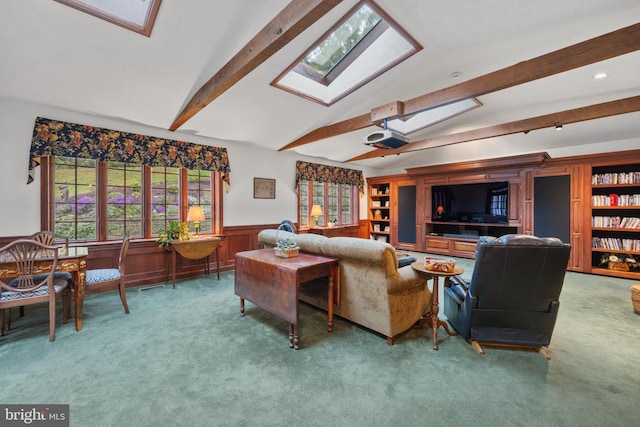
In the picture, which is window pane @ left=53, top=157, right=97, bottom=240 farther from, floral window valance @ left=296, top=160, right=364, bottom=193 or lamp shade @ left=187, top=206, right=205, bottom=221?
floral window valance @ left=296, top=160, right=364, bottom=193

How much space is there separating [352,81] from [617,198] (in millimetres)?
4873

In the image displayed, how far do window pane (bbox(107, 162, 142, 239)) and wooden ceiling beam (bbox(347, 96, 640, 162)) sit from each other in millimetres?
5188

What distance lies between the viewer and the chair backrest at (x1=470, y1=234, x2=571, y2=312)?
6.23ft

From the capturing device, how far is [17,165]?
3082 millimetres

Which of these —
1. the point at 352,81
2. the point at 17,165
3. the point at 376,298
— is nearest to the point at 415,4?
the point at 352,81

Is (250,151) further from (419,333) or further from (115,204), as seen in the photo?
(419,333)

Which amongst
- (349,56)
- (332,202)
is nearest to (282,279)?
(349,56)

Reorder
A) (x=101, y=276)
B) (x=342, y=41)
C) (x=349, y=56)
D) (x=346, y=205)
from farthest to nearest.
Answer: (x=346, y=205)
(x=349, y=56)
(x=342, y=41)
(x=101, y=276)

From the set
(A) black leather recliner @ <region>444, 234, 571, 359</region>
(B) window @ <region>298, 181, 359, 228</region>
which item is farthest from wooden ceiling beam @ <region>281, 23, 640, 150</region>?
(B) window @ <region>298, 181, 359, 228</region>

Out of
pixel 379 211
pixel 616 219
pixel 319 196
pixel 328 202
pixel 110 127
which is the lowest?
pixel 616 219

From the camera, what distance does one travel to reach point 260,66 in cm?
304

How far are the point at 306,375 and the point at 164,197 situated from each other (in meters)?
3.63

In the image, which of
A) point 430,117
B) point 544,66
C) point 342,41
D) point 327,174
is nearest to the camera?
point 544,66

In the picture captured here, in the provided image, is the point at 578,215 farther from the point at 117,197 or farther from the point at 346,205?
the point at 117,197
